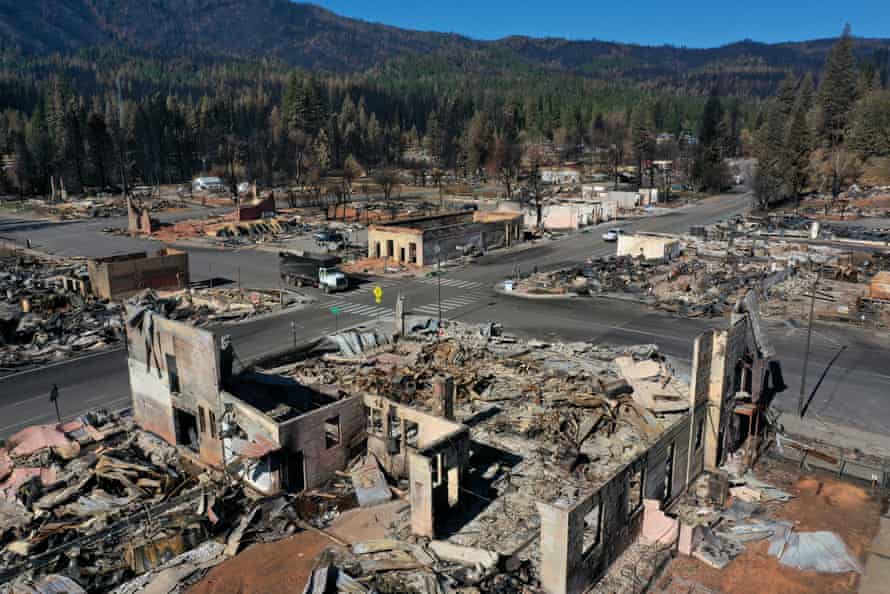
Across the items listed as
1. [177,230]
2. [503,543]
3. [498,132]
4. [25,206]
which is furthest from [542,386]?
[498,132]

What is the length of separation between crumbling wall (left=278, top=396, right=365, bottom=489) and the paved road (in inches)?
486

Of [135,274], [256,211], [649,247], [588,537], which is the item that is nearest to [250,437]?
[588,537]

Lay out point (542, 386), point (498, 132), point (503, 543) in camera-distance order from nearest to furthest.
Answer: point (503, 543)
point (542, 386)
point (498, 132)

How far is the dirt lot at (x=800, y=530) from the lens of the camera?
1580 centimetres

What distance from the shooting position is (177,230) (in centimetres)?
7831

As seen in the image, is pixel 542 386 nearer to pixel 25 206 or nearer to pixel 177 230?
pixel 177 230

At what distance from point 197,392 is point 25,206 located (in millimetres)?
102879

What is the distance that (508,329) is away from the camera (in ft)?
127

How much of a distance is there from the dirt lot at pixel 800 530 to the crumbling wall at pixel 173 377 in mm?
14654

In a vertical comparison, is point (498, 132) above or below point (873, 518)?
above

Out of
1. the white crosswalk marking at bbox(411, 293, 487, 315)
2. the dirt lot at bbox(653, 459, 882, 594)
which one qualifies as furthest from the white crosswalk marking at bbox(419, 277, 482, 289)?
the dirt lot at bbox(653, 459, 882, 594)

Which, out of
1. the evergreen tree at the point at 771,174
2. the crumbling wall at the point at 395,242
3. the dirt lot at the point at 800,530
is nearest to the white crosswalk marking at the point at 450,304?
the crumbling wall at the point at 395,242

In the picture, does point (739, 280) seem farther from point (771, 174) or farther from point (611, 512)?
point (771, 174)

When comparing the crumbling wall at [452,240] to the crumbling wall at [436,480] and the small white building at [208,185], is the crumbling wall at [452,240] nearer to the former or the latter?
the crumbling wall at [436,480]
